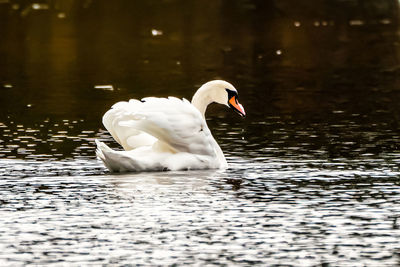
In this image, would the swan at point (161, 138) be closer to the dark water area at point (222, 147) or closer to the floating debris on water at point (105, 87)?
the dark water area at point (222, 147)

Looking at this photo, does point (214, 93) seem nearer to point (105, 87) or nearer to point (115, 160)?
point (115, 160)

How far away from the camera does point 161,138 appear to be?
1630 cm

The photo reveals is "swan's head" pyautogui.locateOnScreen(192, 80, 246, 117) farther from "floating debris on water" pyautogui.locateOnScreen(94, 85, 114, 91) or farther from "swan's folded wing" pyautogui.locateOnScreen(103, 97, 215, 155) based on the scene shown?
"floating debris on water" pyautogui.locateOnScreen(94, 85, 114, 91)

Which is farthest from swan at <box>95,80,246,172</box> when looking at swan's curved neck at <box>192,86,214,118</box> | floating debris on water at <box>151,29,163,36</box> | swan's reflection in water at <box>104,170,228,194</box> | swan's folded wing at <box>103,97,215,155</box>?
floating debris on water at <box>151,29,163,36</box>

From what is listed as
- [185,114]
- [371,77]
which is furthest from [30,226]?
[371,77]

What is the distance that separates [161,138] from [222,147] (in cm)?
269

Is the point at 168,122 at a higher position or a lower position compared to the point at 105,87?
lower

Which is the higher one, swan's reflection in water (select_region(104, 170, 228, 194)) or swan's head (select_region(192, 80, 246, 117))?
swan's head (select_region(192, 80, 246, 117))

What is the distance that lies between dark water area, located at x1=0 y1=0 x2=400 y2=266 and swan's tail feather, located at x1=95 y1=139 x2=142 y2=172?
0.57 ft

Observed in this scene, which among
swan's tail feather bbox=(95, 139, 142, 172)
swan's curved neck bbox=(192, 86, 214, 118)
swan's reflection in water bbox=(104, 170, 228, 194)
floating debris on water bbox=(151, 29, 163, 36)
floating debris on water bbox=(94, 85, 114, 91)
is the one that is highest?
floating debris on water bbox=(151, 29, 163, 36)

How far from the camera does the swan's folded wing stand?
1614cm

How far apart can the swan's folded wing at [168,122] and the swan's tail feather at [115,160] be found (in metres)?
0.48

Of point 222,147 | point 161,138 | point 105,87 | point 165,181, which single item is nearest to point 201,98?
point 222,147

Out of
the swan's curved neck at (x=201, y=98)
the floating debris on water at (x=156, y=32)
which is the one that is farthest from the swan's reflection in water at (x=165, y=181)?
the floating debris on water at (x=156, y=32)
